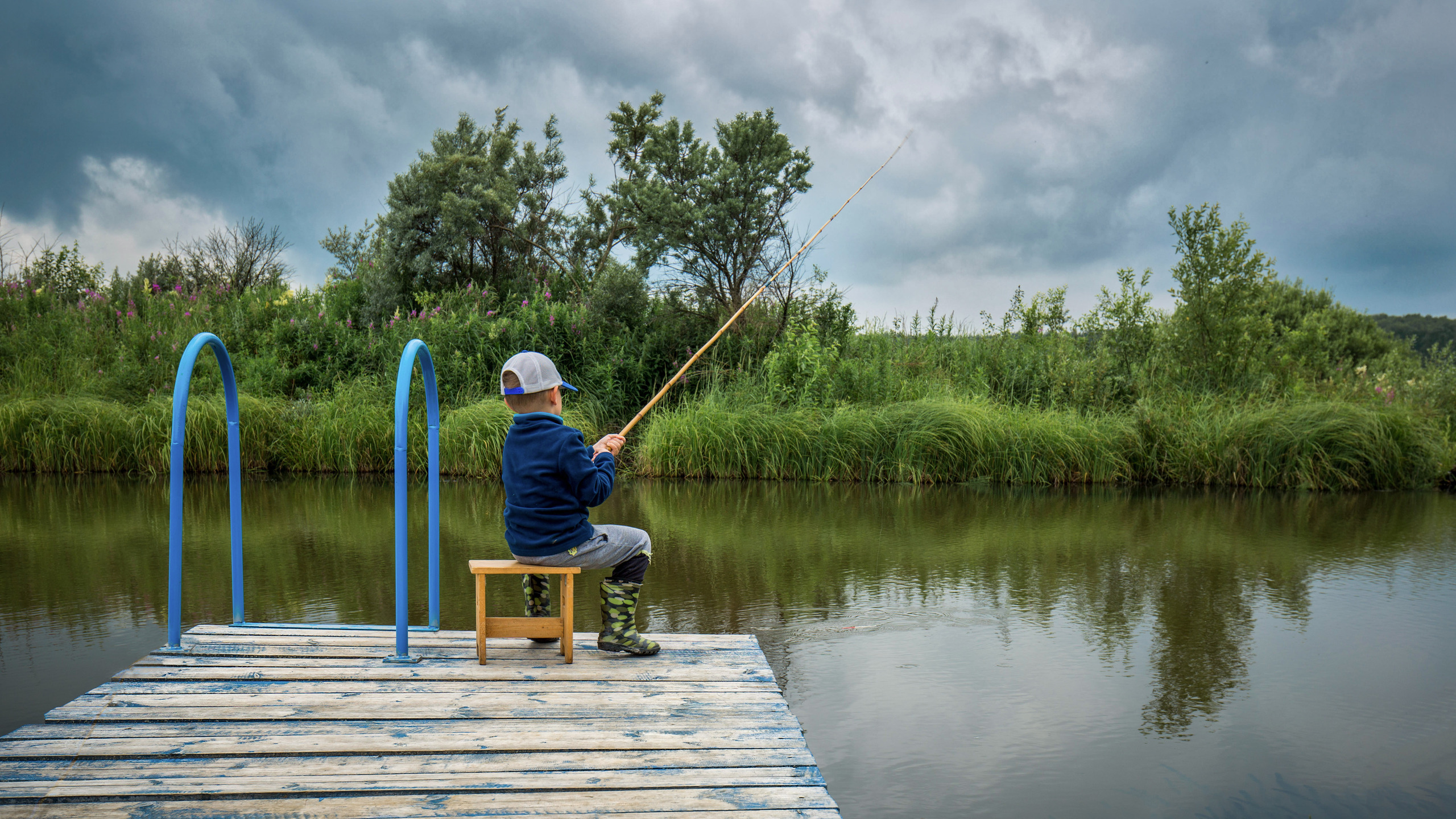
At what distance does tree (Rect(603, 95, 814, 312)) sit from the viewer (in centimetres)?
1444

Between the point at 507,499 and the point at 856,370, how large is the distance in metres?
11.0

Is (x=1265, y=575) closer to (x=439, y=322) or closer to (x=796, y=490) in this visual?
(x=796, y=490)

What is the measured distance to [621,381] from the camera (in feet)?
47.5

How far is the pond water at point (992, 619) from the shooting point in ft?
11.2

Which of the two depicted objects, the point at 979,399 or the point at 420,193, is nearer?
the point at 979,399

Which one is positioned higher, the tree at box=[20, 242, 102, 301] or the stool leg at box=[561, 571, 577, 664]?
the tree at box=[20, 242, 102, 301]

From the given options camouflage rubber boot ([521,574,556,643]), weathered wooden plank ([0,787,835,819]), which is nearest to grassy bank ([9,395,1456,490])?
camouflage rubber boot ([521,574,556,643])

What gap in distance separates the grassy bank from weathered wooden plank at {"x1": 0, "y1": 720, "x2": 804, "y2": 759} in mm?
9604

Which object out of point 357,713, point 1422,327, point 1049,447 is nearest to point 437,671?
point 357,713

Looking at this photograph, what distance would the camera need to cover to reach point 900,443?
40.8 feet

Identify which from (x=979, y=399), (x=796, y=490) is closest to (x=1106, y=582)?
(x=796, y=490)

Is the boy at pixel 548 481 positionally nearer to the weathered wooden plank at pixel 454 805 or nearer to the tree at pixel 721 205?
the weathered wooden plank at pixel 454 805

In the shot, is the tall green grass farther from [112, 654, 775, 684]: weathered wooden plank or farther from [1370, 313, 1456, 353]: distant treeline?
[1370, 313, 1456, 353]: distant treeline

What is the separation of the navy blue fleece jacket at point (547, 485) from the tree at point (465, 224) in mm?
13548
